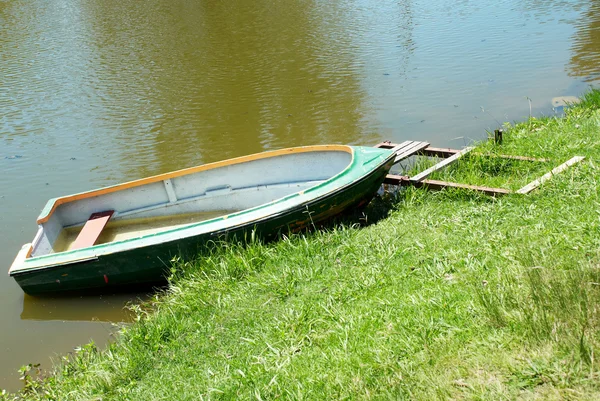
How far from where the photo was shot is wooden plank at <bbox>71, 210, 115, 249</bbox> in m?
6.80

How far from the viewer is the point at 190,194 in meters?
7.60

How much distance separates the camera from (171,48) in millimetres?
16328

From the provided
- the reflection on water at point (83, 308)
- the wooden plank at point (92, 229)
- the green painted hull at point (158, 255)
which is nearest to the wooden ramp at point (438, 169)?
the green painted hull at point (158, 255)

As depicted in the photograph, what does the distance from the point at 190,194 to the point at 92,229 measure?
123 cm

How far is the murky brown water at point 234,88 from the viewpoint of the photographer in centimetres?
931

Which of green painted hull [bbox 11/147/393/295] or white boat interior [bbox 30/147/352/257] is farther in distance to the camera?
white boat interior [bbox 30/147/352/257]

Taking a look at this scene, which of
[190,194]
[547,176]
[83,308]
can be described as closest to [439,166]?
[547,176]

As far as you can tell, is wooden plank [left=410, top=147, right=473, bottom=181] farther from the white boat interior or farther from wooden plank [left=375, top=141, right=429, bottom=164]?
the white boat interior

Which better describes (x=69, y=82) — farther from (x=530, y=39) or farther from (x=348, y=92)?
(x=530, y=39)

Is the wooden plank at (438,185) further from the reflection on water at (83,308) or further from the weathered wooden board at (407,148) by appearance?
the reflection on water at (83,308)

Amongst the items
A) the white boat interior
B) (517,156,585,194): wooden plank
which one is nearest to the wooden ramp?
→ (517,156,585,194): wooden plank

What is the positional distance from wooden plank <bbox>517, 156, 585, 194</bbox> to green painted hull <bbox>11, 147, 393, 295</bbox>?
4.65 ft

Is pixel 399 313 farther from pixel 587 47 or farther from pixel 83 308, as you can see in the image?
pixel 587 47

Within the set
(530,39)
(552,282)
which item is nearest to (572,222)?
(552,282)
